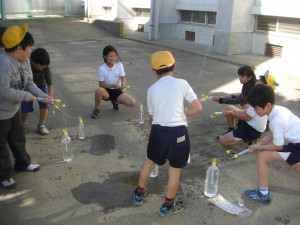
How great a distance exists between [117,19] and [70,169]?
17794mm

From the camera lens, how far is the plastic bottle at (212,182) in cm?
365

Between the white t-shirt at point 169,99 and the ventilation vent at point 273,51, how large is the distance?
32.5 feet

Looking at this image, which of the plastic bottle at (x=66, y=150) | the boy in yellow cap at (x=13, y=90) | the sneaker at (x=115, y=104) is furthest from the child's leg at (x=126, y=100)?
the boy in yellow cap at (x=13, y=90)

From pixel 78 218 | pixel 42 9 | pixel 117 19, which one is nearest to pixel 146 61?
pixel 78 218

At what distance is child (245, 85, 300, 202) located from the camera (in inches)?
126

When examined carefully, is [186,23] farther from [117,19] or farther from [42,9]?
[42,9]

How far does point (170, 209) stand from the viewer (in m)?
3.30

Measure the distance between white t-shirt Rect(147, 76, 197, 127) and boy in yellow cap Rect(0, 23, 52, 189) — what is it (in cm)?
143

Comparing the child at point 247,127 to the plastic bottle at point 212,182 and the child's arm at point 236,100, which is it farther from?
the plastic bottle at point 212,182

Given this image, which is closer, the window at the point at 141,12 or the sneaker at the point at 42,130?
the sneaker at the point at 42,130

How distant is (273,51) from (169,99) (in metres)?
10.2

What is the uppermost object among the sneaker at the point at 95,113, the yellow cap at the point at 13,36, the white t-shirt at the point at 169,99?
the yellow cap at the point at 13,36

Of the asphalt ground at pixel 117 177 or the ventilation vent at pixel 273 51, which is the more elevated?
the ventilation vent at pixel 273 51

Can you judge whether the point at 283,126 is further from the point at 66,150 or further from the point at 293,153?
the point at 66,150
